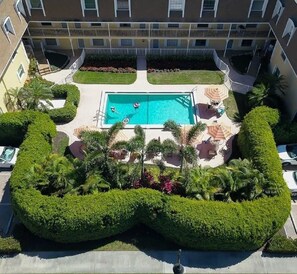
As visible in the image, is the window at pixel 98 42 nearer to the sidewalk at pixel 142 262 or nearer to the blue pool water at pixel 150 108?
the blue pool water at pixel 150 108

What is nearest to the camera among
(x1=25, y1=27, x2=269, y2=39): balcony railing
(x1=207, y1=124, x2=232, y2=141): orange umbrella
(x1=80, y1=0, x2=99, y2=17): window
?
(x1=207, y1=124, x2=232, y2=141): orange umbrella

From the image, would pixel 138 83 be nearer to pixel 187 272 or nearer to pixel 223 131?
pixel 223 131

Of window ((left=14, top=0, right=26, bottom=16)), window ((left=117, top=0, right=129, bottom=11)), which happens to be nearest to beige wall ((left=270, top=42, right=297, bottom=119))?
window ((left=117, top=0, right=129, bottom=11))

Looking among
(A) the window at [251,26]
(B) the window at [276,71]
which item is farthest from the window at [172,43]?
(B) the window at [276,71]

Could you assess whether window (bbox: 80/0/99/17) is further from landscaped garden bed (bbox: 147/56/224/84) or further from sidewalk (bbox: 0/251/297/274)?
sidewalk (bbox: 0/251/297/274)

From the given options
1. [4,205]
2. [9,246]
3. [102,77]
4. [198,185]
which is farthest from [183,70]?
[9,246]

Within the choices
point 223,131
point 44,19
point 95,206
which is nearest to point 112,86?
point 44,19
